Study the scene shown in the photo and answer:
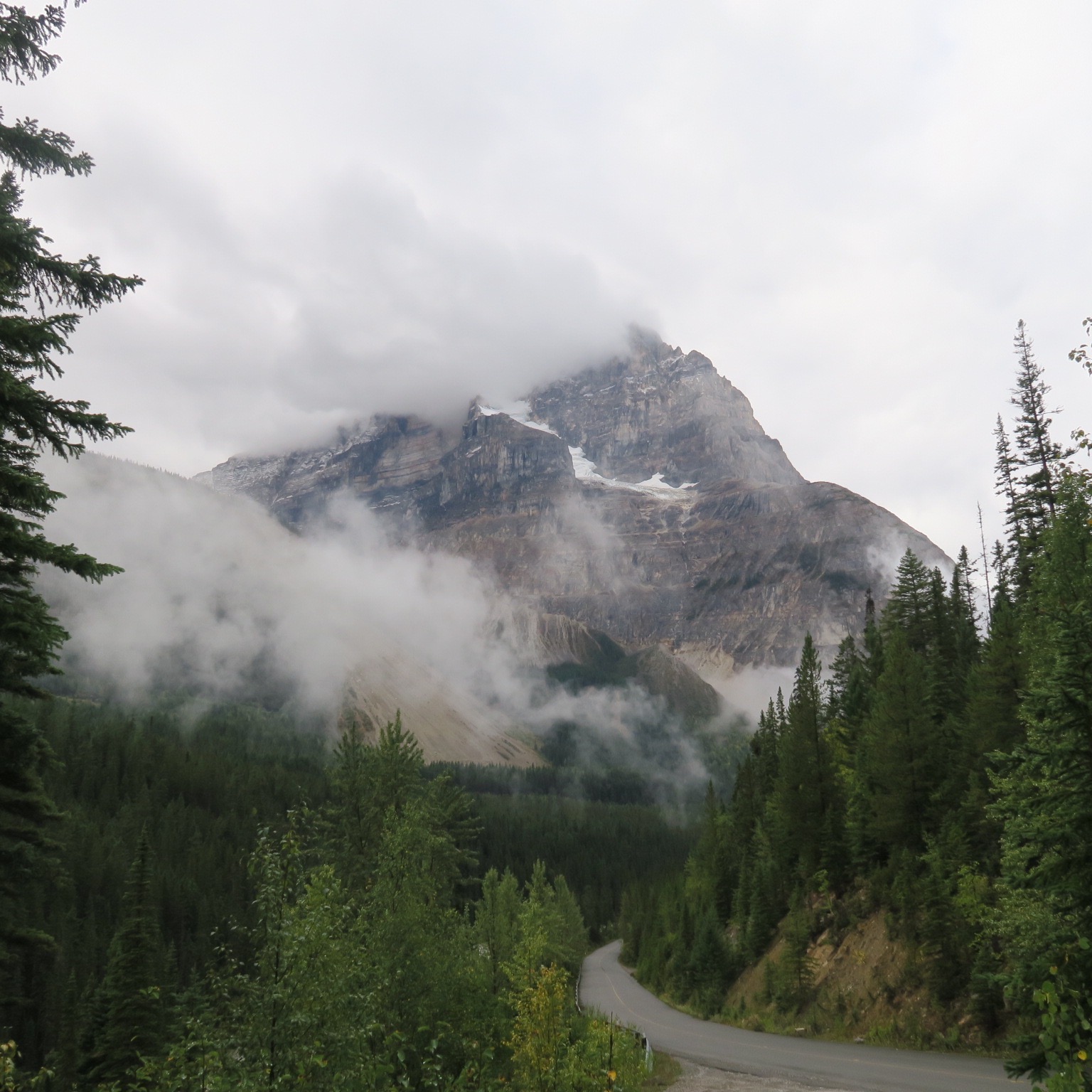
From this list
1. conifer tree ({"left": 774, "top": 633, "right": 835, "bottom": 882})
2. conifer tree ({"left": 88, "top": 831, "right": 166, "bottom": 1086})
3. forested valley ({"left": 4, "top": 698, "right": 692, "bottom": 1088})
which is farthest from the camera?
conifer tree ({"left": 774, "top": 633, "right": 835, "bottom": 882})

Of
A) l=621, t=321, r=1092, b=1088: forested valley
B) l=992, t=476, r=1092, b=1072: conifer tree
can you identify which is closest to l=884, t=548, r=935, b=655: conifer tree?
l=621, t=321, r=1092, b=1088: forested valley

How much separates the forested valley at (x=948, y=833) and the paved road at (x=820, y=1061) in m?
1.70

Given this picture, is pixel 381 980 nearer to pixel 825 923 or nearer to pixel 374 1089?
pixel 374 1089

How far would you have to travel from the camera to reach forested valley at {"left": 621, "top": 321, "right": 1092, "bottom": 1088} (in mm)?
14805

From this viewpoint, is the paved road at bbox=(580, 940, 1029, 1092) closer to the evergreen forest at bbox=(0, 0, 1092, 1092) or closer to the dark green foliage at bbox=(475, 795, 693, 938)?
the evergreen forest at bbox=(0, 0, 1092, 1092)

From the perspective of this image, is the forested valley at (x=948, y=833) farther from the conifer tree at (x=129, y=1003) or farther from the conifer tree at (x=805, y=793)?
the conifer tree at (x=129, y=1003)

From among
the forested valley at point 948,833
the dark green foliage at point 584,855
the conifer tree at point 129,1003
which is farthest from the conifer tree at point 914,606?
the dark green foliage at point 584,855

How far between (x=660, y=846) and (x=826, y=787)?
156047 millimetres

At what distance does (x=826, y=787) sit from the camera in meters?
47.2

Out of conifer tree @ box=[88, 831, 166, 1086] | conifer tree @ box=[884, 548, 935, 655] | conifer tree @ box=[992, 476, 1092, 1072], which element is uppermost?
conifer tree @ box=[884, 548, 935, 655]

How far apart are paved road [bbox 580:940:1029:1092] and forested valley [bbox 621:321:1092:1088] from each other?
1.70 m

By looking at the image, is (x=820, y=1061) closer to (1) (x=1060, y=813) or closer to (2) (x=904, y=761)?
(2) (x=904, y=761)

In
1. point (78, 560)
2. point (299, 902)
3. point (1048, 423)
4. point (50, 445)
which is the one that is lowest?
point (299, 902)

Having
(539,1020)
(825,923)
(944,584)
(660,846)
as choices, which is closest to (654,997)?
(825,923)
